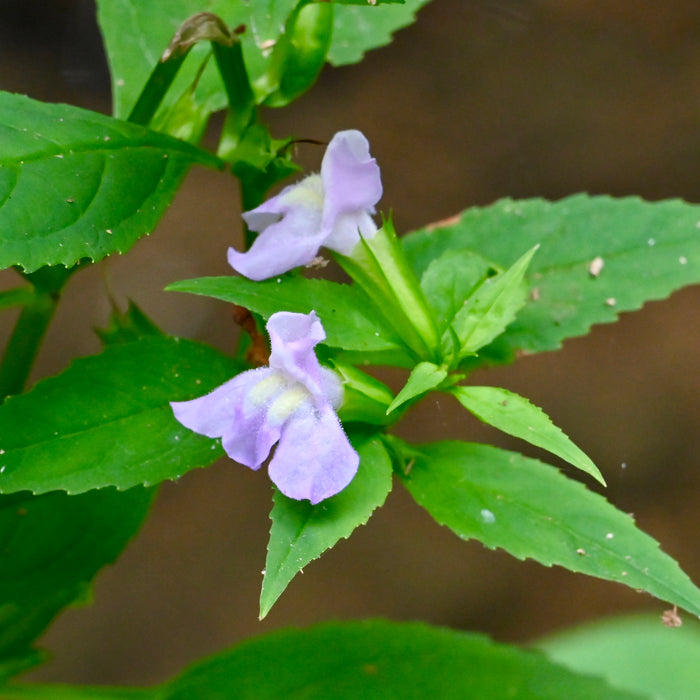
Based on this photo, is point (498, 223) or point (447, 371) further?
point (498, 223)

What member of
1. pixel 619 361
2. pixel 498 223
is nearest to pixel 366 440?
pixel 498 223

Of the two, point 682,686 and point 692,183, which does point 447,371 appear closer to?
point 682,686

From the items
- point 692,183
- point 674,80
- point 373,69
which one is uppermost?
point 373,69

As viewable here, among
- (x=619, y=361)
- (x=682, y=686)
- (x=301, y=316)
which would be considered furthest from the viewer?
(x=619, y=361)

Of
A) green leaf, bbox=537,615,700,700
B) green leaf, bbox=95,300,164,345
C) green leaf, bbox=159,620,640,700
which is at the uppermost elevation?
green leaf, bbox=95,300,164,345

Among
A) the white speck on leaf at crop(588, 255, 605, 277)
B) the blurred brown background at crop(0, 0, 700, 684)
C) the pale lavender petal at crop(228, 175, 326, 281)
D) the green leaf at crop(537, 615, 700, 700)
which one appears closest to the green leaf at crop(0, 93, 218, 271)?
the pale lavender petal at crop(228, 175, 326, 281)

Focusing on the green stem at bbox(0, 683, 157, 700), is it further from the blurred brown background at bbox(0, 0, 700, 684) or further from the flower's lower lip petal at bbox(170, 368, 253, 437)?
the blurred brown background at bbox(0, 0, 700, 684)

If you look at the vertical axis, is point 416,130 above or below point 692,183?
above

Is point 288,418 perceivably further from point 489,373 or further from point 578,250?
point 489,373
